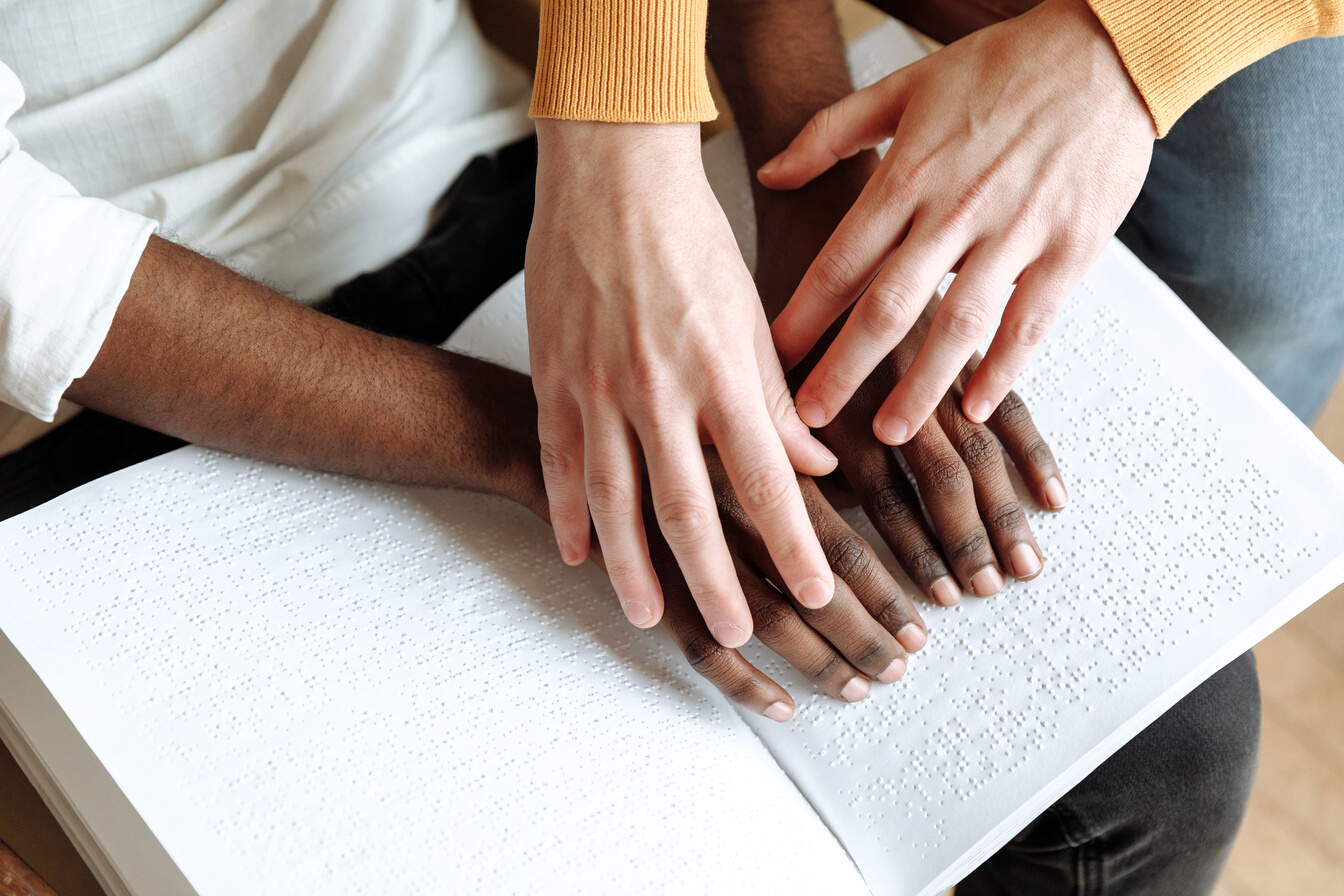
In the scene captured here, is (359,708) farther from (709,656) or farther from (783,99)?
(783,99)

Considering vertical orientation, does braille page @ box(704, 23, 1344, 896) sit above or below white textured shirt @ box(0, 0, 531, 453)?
below

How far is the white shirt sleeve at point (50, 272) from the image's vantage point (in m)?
0.50

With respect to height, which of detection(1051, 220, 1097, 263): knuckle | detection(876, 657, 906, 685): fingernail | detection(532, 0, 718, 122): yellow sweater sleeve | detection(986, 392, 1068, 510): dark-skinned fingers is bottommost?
detection(876, 657, 906, 685): fingernail

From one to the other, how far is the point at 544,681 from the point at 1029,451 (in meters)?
0.34

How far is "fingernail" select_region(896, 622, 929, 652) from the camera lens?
0.57m

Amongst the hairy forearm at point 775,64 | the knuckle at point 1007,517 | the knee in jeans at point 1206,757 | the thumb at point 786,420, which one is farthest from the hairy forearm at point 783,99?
the knee in jeans at point 1206,757

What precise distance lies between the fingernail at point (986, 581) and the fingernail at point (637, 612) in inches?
8.0

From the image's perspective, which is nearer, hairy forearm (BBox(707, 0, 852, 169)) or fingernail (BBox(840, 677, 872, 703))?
fingernail (BBox(840, 677, 872, 703))

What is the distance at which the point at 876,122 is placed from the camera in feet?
2.10

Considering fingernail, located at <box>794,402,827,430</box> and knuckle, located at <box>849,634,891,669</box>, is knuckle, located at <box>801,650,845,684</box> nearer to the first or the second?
knuckle, located at <box>849,634,891,669</box>

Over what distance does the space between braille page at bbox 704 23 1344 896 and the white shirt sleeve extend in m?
0.44

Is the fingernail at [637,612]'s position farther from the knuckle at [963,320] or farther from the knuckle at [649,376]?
the knuckle at [963,320]

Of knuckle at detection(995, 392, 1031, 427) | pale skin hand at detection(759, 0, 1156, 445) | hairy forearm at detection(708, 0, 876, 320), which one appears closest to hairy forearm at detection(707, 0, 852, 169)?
hairy forearm at detection(708, 0, 876, 320)

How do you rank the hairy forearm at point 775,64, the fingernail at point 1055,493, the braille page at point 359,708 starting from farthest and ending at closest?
the hairy forearm at point 775,64 → the fingernail at point 1055,493 → the braille page at point 359,708
